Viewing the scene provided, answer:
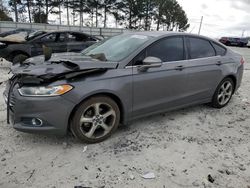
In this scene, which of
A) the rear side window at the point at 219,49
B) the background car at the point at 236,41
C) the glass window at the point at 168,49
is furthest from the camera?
the background car at the point at 236,41

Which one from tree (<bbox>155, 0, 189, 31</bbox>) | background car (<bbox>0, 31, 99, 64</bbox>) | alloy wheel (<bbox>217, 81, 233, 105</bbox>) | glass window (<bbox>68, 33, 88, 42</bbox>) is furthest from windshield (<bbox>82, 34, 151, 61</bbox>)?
tree (<bbox>155, 0, 189, 31</bbox>)

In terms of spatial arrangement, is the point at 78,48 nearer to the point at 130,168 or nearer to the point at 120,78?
the point at 120,78

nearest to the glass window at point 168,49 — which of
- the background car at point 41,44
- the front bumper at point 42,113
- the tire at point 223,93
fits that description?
the tire at point 223,93

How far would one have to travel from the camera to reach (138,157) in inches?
138

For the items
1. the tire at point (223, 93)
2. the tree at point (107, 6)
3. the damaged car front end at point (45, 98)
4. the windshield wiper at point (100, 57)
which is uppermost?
the tree at point (107, 6)

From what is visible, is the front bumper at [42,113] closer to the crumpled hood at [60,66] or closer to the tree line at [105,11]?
the crumpled hood at [60,66]

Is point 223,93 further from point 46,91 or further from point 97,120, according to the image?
point 46,91

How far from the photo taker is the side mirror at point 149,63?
156 inches

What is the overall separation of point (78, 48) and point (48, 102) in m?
6.82

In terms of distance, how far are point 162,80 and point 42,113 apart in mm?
1919

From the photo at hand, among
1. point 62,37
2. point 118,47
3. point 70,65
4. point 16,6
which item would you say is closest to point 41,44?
point 62,37

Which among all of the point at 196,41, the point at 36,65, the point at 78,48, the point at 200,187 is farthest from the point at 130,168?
the point at 78,48

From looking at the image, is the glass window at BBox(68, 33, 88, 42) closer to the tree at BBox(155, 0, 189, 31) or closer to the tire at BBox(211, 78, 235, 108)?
the tire at BBox(211, 78, 235, 108)

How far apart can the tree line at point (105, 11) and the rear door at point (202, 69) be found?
3518 centimetres
